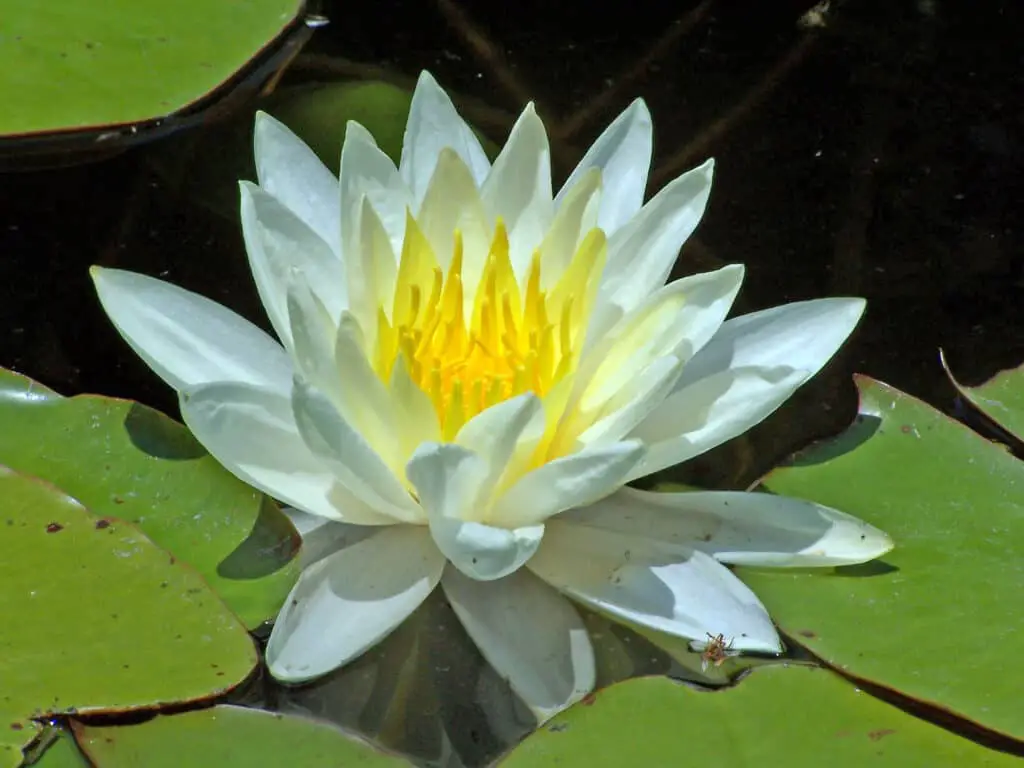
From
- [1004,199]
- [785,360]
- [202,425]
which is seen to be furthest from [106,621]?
[1004,199]

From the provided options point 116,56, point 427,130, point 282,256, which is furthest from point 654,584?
point 116,56

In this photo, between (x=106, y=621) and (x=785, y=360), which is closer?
(x=106, y=621)

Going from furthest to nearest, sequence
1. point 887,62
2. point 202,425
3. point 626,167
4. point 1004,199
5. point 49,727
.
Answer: point 887,62 → point 1004,199 → point 626,167 → point 202,425 → point 49,727

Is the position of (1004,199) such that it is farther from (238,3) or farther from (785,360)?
(238,3)

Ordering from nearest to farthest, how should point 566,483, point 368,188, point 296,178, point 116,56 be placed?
point 566,483, point 368,188, point 296,178, point 116,56

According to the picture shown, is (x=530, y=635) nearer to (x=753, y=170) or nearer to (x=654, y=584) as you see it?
(x=654, y=584)

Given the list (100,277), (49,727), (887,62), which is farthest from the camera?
(887,62)
